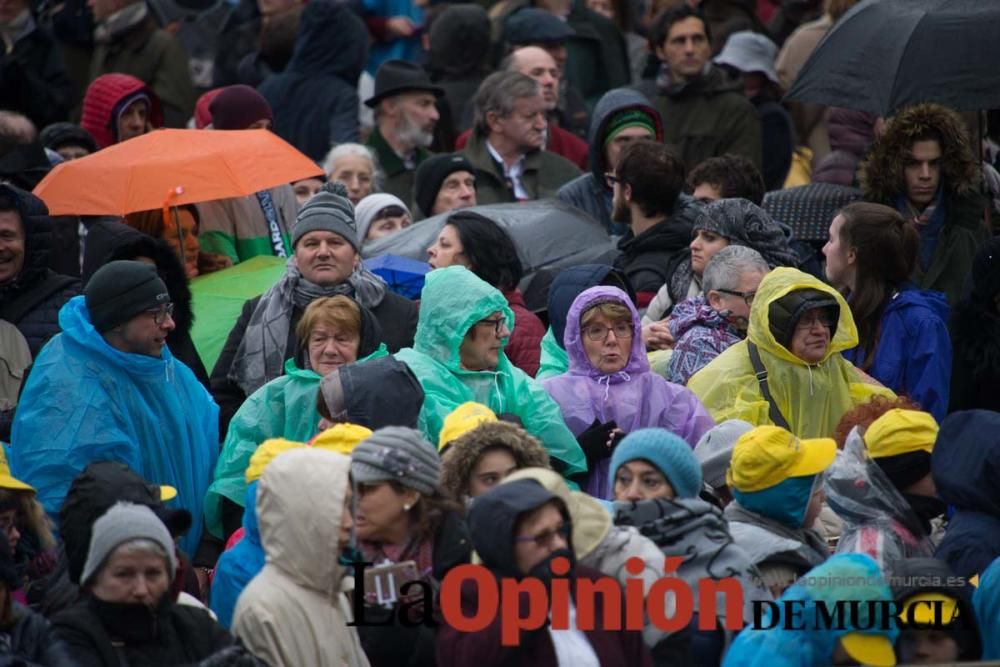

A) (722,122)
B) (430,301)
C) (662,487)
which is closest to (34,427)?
(430,301)

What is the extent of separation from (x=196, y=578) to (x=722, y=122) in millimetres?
6117

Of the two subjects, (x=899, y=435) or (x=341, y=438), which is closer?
(x=341, y=438)

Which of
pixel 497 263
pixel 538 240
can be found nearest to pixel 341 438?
pixel 497 263

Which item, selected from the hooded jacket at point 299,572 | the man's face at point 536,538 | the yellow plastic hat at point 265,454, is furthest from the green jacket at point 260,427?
the man's face at point 536,538

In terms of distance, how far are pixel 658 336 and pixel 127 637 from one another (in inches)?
150

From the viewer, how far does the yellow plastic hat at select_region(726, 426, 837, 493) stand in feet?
24.5

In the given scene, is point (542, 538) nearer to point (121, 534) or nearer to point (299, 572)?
point (299, 572)

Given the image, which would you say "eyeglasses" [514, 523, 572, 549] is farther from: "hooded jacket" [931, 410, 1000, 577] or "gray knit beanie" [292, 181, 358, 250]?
"gray knit beanie" [292, 181, 358, 250]

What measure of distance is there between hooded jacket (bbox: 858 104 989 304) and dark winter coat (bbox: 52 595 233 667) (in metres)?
5.01

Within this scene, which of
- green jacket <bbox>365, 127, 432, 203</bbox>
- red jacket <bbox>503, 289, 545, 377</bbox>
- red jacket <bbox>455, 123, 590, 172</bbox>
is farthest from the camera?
red jacket <bbox>455, 123, 590, 172</bbox>

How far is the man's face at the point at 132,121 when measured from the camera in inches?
489

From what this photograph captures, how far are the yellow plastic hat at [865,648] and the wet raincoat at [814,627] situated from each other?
0.06 ft

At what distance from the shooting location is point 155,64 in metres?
14.9

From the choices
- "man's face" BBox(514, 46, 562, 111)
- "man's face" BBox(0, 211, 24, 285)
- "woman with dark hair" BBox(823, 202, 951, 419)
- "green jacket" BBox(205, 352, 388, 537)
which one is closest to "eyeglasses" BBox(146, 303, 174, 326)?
"green jacket" BBox(205, 352, 388, 537)
